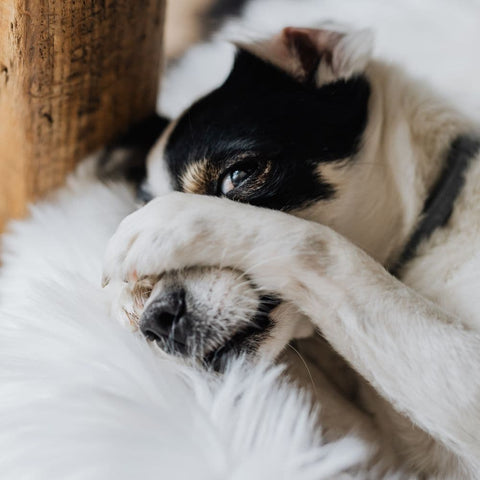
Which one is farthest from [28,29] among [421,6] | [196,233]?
[421,6]

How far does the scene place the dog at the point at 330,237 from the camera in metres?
0.66

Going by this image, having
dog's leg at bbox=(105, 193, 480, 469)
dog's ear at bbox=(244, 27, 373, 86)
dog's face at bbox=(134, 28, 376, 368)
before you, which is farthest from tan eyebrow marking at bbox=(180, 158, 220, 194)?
dog's ear at bbox=(244, 27, 373, 86)

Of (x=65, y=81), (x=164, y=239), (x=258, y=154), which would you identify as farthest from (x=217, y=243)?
(x=65, y=81)

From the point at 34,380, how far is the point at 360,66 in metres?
0.63

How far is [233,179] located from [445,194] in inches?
11.6

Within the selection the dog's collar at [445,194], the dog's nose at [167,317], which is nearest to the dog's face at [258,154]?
the dog's nose at [167,317]

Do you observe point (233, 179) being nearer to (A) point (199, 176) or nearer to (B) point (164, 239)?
(A) point (199, 176)

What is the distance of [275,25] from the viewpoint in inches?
42.2

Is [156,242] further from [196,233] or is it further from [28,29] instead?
[28,29]

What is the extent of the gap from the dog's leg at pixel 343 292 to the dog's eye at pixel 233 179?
84mm

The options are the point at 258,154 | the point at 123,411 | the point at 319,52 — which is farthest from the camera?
the point at 319,52

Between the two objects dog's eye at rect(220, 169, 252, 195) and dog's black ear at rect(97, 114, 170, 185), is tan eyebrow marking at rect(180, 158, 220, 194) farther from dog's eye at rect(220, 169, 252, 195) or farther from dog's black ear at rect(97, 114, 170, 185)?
dog's black ear at rect(97, 114, 170, 185)

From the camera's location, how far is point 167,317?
672mm

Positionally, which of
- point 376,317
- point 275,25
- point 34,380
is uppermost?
point 275,25
